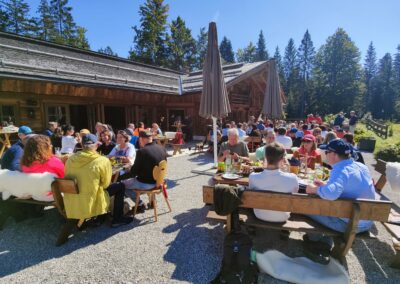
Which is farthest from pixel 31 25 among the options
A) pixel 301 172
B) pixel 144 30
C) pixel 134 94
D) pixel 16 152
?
pixel 301 172

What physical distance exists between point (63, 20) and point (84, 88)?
31.2 metres

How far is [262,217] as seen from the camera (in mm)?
2762

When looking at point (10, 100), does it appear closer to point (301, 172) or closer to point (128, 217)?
point (128, 217)

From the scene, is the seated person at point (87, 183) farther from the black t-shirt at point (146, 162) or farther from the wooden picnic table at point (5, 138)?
the wooden picnic table at point (5, 138)

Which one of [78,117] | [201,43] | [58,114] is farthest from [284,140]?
[201,43]

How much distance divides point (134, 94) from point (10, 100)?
509 centimetres

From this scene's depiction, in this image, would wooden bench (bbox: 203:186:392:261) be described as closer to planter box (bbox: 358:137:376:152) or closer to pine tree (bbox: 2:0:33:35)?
planter box (bbox: 358:137:376:152)

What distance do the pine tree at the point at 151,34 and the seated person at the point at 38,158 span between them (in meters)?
33.4

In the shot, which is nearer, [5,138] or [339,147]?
[339,147]

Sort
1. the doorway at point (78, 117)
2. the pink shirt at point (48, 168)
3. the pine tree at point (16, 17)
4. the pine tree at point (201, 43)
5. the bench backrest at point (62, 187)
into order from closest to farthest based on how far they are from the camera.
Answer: the bench backrest at point (62, 187) → the pink shirt at point (48, 168) → the doorway at point (78, 117) → the pine tree at point (16, 17) → the pine tree at point (201, 43)

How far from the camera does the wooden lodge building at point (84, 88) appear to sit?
8281 millimetres

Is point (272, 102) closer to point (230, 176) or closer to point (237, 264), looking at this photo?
point (230, 176)

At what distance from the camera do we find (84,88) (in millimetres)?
9938

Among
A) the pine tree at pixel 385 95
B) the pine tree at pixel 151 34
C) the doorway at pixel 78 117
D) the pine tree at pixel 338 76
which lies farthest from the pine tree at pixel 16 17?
the pine tree at pixel 385 95
